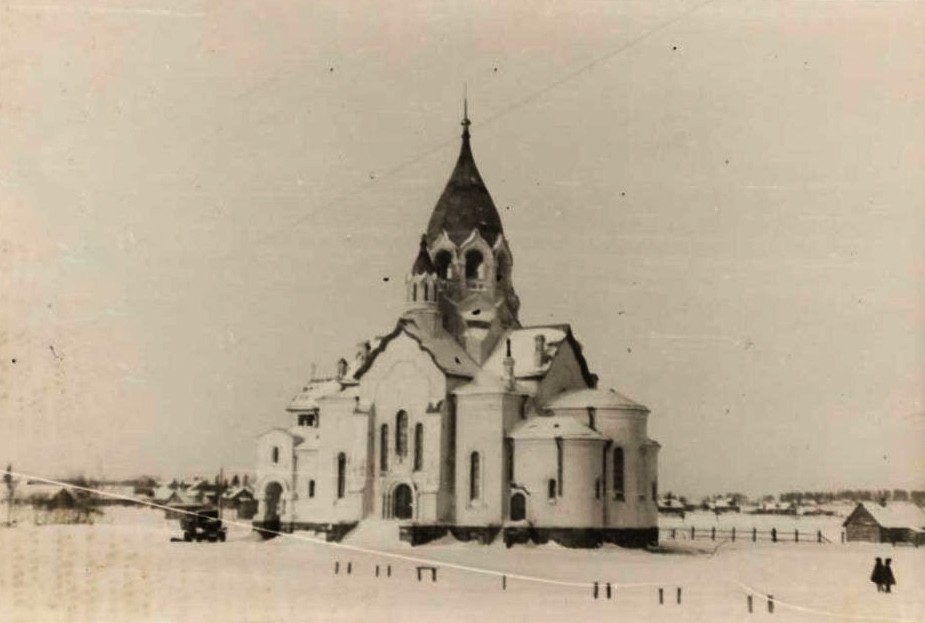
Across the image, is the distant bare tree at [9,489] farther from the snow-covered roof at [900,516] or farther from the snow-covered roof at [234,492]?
the snow-covered roof at [900,516]

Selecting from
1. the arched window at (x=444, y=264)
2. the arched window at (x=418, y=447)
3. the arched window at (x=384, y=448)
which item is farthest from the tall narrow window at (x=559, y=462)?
the arched window at (x=444, y=264)

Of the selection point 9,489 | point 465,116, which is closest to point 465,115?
point 465,116

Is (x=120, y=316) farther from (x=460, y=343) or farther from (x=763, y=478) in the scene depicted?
(x=763, y=478)

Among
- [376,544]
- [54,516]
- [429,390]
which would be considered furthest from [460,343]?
[54,516]

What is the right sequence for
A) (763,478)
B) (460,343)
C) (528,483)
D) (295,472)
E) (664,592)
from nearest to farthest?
(664,592)
(763,478)
(295,472)
(528,483)
(460,343)

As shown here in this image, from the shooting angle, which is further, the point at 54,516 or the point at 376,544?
the point at 376,544
